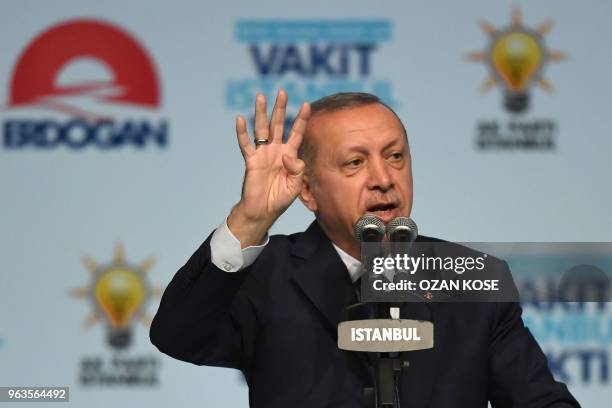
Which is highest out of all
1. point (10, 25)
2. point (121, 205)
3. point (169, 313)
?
point (10, 25)

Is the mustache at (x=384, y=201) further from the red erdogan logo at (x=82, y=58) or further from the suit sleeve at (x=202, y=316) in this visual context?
the red erdogan logo at (x=82, y=58)

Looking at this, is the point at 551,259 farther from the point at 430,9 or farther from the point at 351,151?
the point at 430,9

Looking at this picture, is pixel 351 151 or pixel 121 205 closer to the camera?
pixel 351 151

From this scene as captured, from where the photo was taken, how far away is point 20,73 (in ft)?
13.3

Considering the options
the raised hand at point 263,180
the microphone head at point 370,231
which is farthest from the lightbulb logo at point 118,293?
the microphone head at point 370,231

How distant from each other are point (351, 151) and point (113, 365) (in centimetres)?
200

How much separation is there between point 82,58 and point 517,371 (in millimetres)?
2560

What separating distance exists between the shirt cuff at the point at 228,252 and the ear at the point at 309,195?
0.46 meters

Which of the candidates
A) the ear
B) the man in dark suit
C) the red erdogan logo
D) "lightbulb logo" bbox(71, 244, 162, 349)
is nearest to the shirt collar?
the man in dark suit

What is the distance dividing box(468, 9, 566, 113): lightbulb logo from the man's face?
70.3 inches

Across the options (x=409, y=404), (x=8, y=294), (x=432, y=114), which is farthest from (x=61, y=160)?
(x=409, y=404)

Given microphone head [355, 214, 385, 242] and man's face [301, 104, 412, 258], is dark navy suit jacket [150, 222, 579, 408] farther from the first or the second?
microphone head [355, 214, 385, 242]

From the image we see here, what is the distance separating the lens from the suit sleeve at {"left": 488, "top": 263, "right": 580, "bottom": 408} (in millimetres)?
2074

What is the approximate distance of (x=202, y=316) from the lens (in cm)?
201
